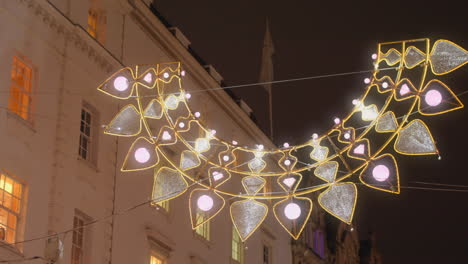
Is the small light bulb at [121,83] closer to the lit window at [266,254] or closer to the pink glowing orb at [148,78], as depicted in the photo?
the pink glowing orb at [148,78]

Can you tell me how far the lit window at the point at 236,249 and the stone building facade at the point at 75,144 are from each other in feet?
13.9

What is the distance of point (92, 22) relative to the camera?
97.6ft

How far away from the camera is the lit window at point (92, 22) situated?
29516mm

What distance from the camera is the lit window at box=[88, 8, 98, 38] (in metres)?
29.5

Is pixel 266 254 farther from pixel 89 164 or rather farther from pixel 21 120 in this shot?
pixel 21 120

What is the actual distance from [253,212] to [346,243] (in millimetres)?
40798

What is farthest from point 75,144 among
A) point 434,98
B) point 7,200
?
point 434,98

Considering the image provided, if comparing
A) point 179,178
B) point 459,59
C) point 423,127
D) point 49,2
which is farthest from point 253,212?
point 49,2

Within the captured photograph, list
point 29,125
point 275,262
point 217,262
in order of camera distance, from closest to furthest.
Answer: point 29,125
point 217,262
point 275,262

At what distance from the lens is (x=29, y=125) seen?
24.5 meters

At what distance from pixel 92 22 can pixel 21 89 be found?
18.5 ft

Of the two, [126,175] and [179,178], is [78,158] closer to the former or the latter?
[126,175]

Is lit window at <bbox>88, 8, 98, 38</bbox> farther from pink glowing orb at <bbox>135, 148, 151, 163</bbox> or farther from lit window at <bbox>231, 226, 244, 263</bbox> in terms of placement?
lit window at <bbox>231, 226, 244, 263</bbox>

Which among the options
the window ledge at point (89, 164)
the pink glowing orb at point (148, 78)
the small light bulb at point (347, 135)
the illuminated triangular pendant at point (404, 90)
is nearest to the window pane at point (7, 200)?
the window ledge at point (89, 164)
